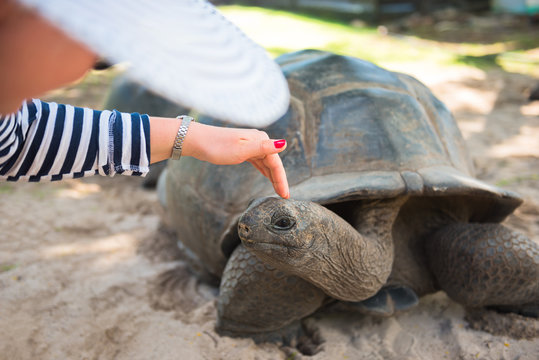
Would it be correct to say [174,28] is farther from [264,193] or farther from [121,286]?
[121,286]

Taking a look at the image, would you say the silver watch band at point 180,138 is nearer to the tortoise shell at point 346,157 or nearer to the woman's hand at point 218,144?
the woman's hand at point 218,144

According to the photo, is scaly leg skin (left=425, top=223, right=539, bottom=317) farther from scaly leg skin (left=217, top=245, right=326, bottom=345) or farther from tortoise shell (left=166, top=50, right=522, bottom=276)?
scaly leg skin (left=217, top=245, right=326, bottom=345)

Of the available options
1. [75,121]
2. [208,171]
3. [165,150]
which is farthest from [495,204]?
[75,121]

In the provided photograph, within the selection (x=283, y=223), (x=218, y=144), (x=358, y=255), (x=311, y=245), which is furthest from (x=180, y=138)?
(x=358, y=255)

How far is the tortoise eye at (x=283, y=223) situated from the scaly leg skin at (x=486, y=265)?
2.77ft

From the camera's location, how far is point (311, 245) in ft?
4.59

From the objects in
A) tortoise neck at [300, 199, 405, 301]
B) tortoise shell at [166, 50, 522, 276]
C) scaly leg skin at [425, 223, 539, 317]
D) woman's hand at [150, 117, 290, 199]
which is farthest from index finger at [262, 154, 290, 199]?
scaly leg skin at [425, 223, 539, 317]

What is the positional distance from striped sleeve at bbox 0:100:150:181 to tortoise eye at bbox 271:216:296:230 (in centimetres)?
40

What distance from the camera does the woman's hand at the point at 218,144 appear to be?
1.29 meters

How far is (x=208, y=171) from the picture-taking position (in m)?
2.12

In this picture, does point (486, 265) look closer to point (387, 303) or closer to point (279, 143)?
point (387, 303)

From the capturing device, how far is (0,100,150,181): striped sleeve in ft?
4.25

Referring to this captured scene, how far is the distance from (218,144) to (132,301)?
1.22 meters

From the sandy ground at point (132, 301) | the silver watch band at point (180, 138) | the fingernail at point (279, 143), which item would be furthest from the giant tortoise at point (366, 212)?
the silver watch band at point (180, 138)
